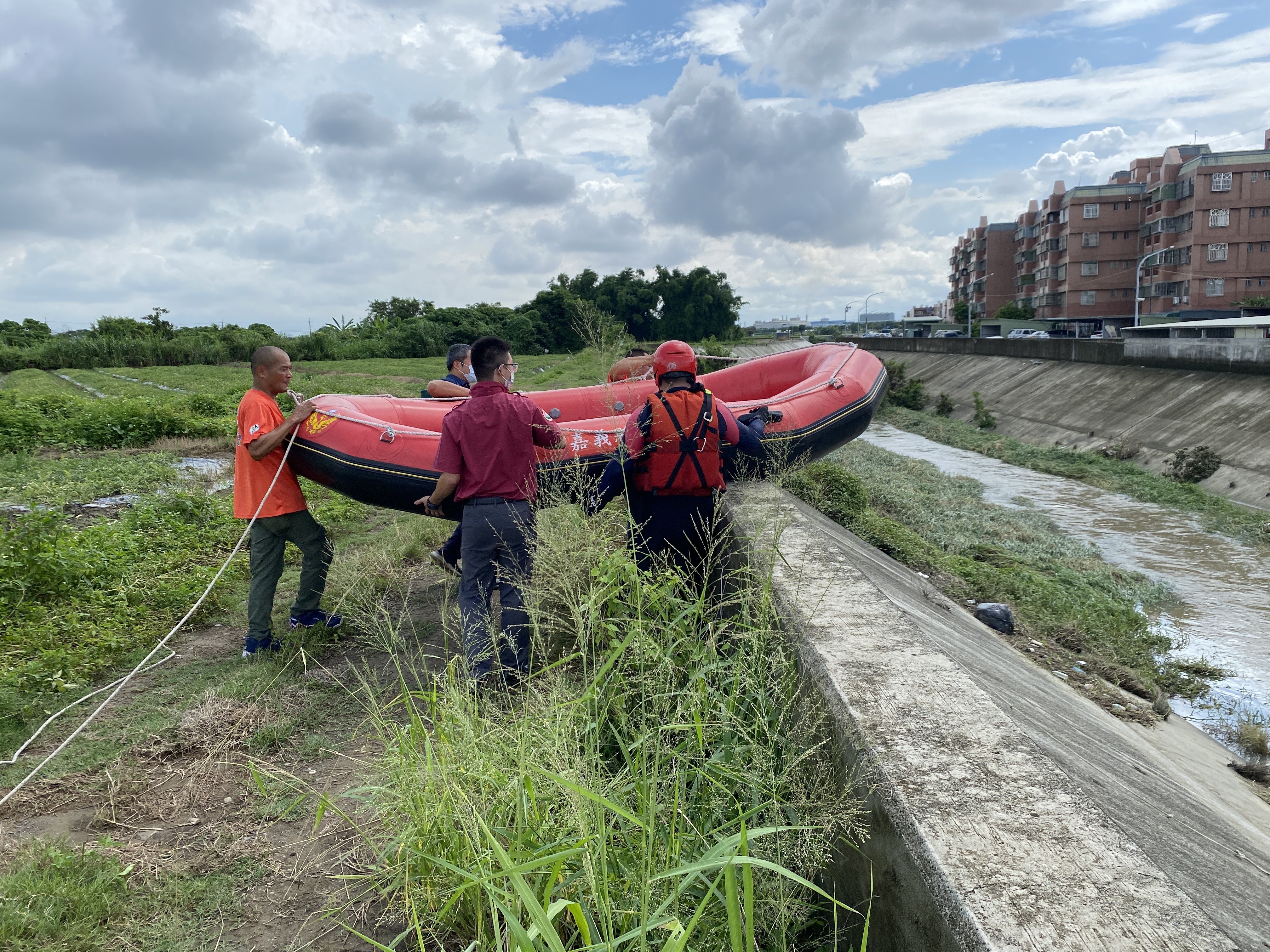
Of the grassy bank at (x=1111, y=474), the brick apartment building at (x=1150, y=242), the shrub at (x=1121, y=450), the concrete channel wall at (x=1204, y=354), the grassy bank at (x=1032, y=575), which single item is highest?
the brick apartment building at (x=1150, y=242)

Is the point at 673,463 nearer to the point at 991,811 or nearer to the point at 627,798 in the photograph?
the point at 627,798

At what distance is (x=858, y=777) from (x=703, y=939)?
1.93 feet

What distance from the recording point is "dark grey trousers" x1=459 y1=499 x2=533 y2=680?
4.17 metres

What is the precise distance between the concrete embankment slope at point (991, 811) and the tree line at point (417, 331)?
66.1 ft

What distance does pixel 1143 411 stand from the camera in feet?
71.8

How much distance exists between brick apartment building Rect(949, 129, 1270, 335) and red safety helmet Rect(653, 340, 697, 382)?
5520 cm

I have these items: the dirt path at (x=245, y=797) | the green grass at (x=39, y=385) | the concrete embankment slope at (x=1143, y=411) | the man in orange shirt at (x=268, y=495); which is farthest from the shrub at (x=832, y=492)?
the green grass at (x=39, y=385)

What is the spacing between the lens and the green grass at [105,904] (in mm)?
2346

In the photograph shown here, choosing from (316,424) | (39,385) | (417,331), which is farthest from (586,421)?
(417,331)

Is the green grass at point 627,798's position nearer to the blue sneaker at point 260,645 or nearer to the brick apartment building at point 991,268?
the blue sneaker at point 260,645

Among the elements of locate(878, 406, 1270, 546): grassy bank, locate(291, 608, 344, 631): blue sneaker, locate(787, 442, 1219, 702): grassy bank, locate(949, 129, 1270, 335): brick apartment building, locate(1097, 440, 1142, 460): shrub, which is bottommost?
locate(878, 406, 1270, 546): grassy bank

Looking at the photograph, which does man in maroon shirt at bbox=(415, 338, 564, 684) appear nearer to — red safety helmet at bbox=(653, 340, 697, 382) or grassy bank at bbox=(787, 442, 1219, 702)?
red safety helmet at bbox=(653, 340, 697, 382)

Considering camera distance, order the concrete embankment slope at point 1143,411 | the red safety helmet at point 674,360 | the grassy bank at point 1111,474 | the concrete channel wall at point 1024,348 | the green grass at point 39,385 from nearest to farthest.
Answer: the red safety helmet at point 674,360
the grassy bank at point 1111,474
the concrete embankment slope at point 1143,411
the green grass at point 39,385
the concrete channel wall at point 1024,348

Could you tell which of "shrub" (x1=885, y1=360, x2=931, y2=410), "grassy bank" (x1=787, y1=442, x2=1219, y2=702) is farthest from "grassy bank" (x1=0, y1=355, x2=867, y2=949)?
"shrub" (x1=885, y1=360, x2=931, y2=410)
